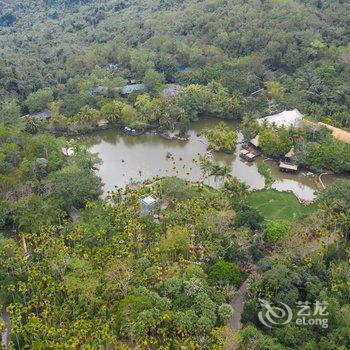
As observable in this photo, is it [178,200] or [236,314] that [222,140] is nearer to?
[178,200]

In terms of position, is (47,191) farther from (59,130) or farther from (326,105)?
(326,105)

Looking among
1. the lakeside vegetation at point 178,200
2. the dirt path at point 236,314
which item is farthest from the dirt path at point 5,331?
the dirt path at point 236,314

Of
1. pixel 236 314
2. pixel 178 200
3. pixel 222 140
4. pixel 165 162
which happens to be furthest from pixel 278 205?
pixel 165 162

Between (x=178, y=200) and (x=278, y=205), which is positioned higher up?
(x=178, y=200)

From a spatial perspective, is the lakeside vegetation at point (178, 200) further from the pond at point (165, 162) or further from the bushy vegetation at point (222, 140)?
the pond at point (165, 162)

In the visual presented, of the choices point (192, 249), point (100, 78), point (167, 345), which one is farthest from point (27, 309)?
point (100, 78)

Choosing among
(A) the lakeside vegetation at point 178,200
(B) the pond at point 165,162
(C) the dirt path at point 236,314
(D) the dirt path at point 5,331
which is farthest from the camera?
(B) the pond at point 165,162

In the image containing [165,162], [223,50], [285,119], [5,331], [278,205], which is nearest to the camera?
[5,331]
